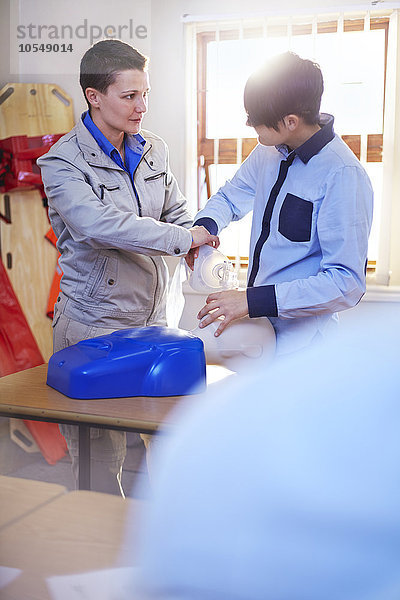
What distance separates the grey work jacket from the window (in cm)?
65

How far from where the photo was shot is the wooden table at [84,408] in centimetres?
90

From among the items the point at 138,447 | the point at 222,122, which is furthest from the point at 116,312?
the point at 222,122

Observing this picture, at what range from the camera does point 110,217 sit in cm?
115

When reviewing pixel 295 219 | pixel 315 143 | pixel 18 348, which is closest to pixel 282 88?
pixel 315 143

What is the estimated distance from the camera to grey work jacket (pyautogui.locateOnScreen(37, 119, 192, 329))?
3.82ft

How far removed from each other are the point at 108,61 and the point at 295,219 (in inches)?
18.3

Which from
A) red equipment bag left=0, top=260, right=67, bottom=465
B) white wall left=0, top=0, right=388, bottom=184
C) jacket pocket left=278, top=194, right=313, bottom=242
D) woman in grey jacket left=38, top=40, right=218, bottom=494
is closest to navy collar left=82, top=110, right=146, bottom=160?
woman in grey jacket left=38, top=40, right=218, bottom=494

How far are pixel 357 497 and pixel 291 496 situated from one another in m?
0.08

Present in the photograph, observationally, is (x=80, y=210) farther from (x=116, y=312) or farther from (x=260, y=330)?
(x=260, y=330)

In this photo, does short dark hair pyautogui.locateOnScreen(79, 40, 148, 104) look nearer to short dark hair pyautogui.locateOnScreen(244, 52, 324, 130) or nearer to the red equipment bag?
short dark hair pyautogui.locateOnScreen(244, 52, 324, 130)

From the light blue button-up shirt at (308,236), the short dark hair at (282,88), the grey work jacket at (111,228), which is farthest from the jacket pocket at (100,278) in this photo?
the short dark hair at (282,88)

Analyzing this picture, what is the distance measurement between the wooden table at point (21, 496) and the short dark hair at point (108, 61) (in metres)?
0.76

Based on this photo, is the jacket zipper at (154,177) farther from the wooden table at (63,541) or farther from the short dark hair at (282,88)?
the wooden table at (63,541)

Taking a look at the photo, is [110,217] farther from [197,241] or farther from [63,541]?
[63,541]
